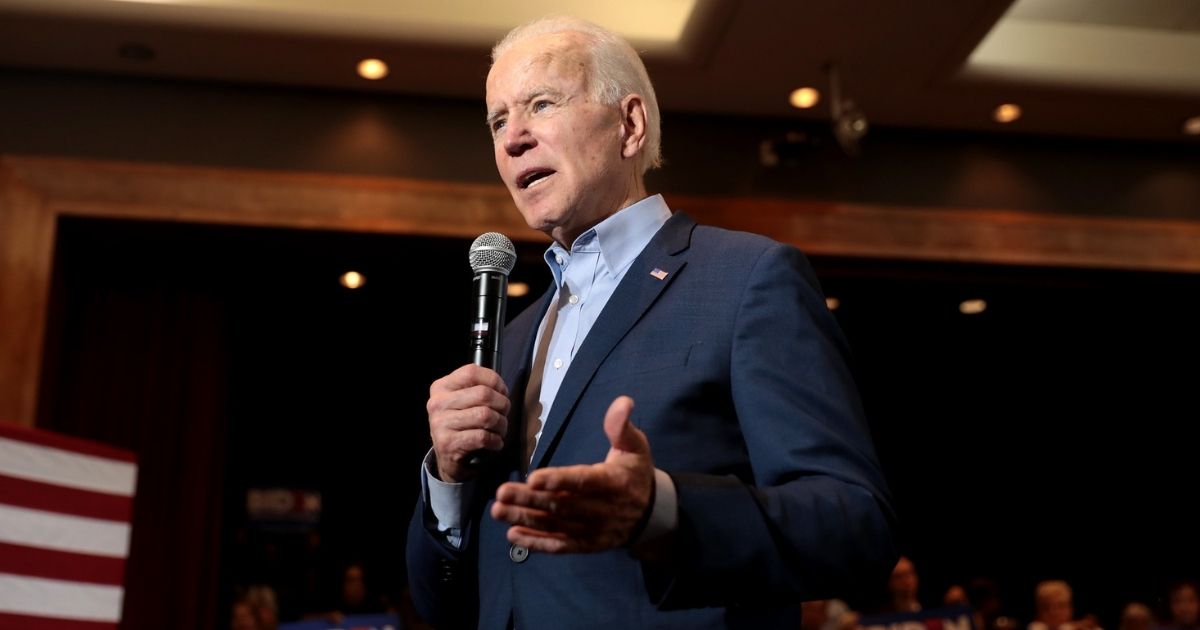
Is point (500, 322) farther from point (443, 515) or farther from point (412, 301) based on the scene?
point (412, 301)

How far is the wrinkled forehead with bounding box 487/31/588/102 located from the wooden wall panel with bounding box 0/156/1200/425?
3779 millimetres

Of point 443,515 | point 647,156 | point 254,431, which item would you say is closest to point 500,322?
point 443,515

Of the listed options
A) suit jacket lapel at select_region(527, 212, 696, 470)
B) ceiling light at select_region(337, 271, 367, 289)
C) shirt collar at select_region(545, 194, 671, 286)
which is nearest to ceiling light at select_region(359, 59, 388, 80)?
ceiling light at select_region(337, 271, 367, 289)

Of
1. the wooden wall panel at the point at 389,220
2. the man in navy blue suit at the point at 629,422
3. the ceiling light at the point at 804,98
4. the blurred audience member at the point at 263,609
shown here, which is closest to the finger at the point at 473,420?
the man in navy blue suit at the point at 629,422

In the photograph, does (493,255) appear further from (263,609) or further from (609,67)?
(263,609)

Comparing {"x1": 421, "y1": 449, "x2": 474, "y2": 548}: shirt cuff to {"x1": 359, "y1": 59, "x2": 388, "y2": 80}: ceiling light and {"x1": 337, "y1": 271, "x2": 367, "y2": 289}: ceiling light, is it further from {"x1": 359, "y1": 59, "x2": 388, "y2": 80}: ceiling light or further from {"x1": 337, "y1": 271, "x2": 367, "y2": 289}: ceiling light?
{"x1": 337, "y1": 271, "x2": 367, "y2": 289}: ceiling light

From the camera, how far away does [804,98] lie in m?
5.57

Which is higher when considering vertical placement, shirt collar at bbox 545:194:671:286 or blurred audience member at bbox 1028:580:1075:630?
shirt collar at bbox 545:194:671:286

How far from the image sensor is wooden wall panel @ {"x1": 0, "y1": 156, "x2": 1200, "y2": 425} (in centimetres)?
505

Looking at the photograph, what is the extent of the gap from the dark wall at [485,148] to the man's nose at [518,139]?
4.07m

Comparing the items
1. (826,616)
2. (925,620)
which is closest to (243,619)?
(826,616)

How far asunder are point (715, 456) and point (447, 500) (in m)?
0.33

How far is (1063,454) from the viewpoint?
396 inches

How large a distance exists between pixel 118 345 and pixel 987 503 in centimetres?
729
